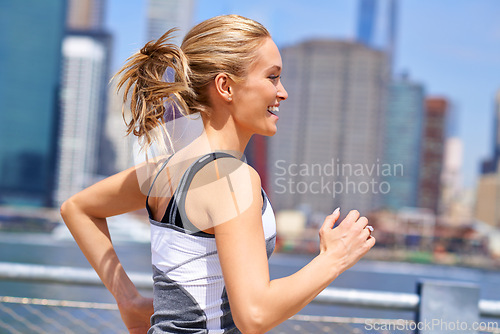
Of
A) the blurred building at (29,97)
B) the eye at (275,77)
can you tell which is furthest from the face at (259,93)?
the blurred building at (29,97)

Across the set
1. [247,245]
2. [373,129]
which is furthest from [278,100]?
[373,129]

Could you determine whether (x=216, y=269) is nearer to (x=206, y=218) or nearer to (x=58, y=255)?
(x=206, y=218)

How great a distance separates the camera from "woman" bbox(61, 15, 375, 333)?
0.96 meters

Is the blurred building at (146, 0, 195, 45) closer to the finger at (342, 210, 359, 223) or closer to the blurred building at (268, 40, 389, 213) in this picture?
the blurred building at (268, 40, 389, 213)

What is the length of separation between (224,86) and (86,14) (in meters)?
122

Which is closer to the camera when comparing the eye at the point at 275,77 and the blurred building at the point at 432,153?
the eye at the point at 275,77

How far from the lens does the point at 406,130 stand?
109m

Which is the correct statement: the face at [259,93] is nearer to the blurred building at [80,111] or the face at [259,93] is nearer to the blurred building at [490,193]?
the blurred building at [80,111]

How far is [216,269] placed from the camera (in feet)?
3.51

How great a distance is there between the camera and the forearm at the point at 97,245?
4.30 feet

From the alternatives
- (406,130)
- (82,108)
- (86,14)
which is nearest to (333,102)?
(406,130)

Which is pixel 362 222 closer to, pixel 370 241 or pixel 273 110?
pixel 370 241

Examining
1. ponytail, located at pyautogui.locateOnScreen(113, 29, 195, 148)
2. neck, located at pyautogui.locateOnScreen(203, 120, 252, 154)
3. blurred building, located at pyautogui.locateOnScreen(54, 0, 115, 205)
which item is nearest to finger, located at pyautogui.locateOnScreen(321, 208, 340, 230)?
neck, located at pyautogui.locateOnScreen(203, 120, 252, 154)

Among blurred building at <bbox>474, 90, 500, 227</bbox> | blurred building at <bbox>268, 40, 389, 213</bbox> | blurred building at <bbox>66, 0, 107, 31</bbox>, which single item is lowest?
blurred building at <bbox>474, 90, 500, 227</bbox>
